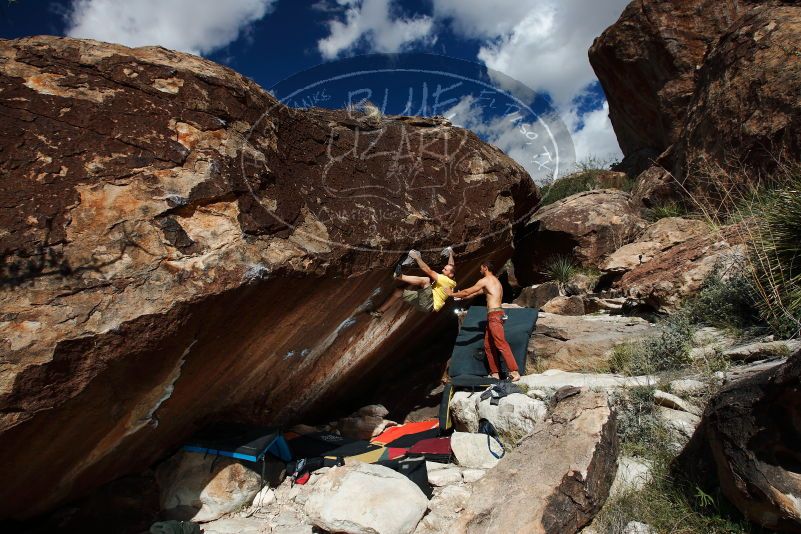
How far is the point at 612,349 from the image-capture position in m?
4.45

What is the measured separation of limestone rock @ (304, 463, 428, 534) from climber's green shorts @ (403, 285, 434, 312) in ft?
6.25

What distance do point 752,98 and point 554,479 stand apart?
6.19 metres

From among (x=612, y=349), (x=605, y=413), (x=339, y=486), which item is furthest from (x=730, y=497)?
(x=612, y=349)

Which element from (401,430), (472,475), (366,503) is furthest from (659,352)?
(366,503)

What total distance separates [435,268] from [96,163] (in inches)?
116

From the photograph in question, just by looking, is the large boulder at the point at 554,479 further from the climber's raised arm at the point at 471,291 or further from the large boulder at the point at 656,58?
the large boulder at the point at 656,58

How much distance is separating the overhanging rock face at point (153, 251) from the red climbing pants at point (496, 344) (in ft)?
4.53

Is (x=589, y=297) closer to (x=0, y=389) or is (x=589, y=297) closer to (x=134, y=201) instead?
(x=134, y=201)

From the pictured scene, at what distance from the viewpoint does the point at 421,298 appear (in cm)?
486

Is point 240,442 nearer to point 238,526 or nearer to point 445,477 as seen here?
point 238,526

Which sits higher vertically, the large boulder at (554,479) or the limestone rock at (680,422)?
the large boulder at (554,479)

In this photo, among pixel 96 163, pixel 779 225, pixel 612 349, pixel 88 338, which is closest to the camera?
pixel 88 338

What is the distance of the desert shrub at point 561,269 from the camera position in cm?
816

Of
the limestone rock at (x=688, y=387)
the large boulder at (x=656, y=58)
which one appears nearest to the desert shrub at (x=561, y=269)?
the large boulder at (x=656, y=58)
